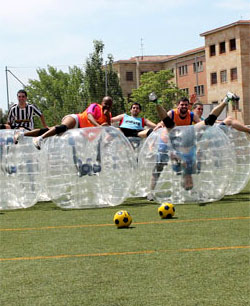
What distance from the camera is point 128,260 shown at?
579cm

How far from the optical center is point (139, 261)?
18.8ft

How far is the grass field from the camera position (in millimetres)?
4621

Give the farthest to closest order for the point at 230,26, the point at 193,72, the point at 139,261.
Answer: the point at 193,72, the point at 230,26, the point at 139,261

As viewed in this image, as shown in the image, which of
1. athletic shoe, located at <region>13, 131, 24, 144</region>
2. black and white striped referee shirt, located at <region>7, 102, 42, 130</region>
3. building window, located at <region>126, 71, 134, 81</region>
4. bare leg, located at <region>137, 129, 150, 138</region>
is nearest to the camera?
athletic shoe, located at <region>13, 131, 24, 144</region>

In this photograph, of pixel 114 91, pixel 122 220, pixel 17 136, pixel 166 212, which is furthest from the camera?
pixel 114 91

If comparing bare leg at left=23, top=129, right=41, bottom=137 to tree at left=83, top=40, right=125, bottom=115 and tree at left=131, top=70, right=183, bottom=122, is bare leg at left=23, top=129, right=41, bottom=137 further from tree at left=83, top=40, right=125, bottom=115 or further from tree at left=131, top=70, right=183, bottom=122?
tree at left=131, top=70, right=183, bottom=122

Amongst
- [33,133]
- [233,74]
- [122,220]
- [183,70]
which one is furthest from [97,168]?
[183,70]

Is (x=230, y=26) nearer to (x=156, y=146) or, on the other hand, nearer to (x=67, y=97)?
(x=67, y=97)

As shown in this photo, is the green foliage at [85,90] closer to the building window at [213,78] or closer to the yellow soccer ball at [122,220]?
the yellow soccer ball at [122,220]

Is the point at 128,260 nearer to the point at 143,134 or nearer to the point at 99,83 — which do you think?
the point at 143,134

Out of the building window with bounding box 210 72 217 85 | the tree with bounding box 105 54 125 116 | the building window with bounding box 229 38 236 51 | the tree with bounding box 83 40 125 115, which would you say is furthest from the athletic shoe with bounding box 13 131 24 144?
the building window with bounding box 210 72 217 85

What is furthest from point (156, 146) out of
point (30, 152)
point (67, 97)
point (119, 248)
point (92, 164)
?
point (67, 97)

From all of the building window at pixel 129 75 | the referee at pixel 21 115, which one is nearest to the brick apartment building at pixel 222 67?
the building window at pixel 129 75

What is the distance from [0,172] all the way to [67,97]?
2820 centimetres
